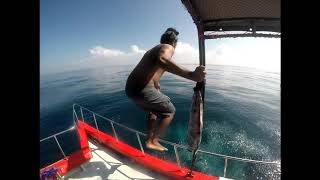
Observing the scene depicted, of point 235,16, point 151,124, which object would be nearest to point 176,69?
point 151,124

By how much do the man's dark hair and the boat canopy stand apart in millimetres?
844

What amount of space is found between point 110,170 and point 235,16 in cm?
480

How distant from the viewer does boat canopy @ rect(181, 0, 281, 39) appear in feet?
13.8

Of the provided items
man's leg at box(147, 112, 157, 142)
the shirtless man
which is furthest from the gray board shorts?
man's leg at box(147, 112, 157, 142)

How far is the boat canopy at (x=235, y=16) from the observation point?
13.8 ft

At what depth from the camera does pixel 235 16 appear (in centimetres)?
494

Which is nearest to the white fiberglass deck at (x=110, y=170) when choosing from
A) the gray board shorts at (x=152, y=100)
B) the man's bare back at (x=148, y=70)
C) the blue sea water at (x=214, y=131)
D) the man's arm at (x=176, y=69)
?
the gray board shorts at (x=152, y=100)

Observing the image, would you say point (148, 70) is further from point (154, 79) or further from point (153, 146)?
point (153, 146)

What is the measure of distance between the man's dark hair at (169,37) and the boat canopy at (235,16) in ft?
2.77
